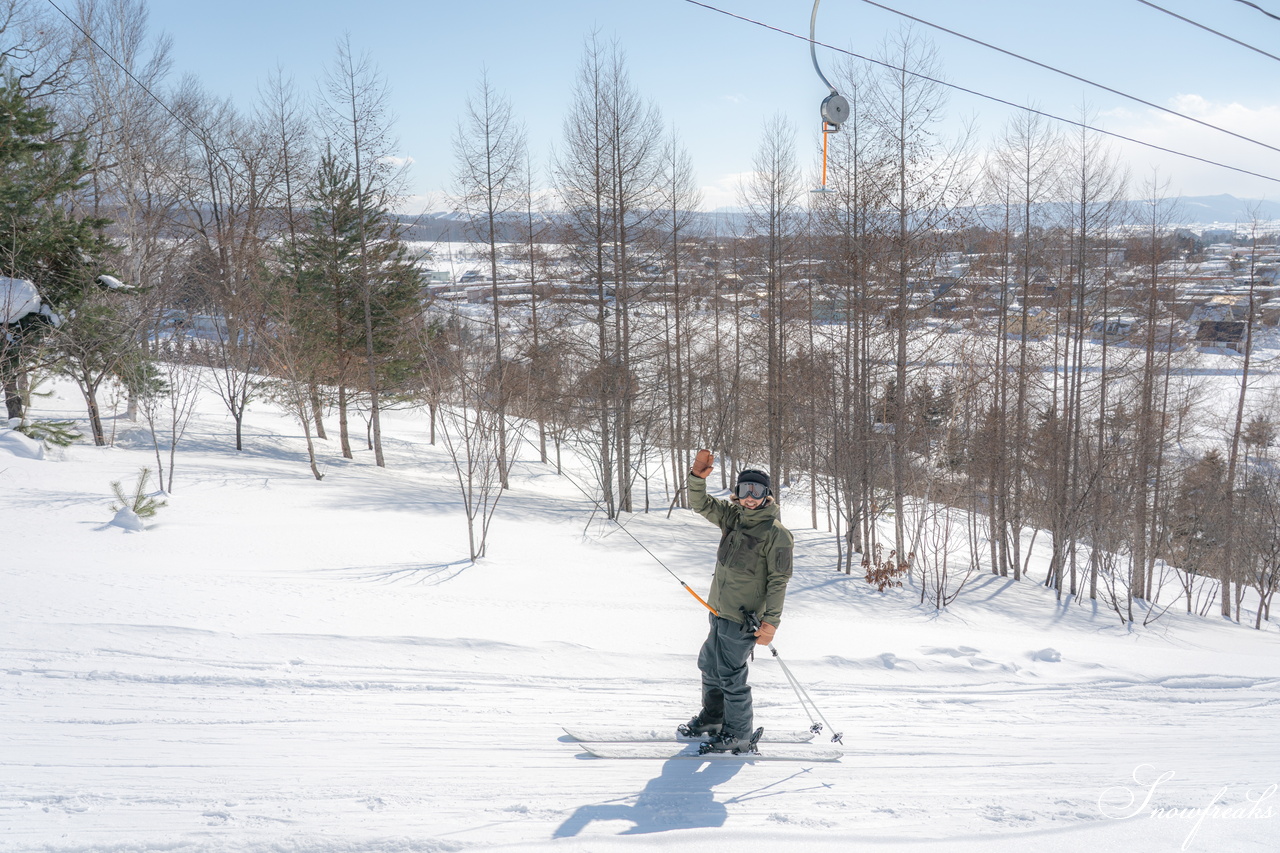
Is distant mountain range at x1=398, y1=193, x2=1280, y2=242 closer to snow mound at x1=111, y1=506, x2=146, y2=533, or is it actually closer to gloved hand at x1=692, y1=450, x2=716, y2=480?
snow mound at x1=111, y1=506, x2=146, y2=533

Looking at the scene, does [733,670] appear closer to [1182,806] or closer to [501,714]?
[501,714]

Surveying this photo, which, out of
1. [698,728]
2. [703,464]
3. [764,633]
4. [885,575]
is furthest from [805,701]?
[885,575]

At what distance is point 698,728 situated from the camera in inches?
189

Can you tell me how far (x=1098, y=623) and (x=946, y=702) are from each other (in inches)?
358

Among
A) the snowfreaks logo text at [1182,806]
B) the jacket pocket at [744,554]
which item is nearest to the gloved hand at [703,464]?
the jacket pocket at [744,554]

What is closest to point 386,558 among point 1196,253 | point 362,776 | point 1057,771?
point 362,776

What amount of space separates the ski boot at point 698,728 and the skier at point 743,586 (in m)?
0.11

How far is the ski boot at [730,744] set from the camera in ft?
14.9

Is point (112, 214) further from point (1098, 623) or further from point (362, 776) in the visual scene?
point (1098, 623)

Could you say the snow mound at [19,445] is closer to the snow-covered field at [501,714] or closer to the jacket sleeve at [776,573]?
the snow-covered field at [501,714]

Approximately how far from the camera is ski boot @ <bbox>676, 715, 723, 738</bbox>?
4777 millimetres

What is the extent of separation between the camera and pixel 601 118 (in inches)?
666

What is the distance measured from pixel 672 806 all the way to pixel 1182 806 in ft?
9.95

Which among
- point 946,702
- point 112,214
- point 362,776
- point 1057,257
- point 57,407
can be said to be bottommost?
point 946,702
